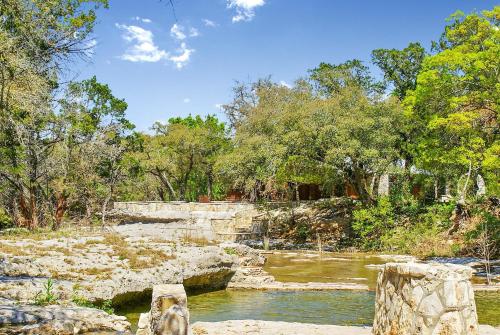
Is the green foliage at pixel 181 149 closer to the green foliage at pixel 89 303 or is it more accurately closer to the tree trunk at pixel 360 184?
the tree trunk at pixel 360 184

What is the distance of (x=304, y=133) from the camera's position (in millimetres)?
27203

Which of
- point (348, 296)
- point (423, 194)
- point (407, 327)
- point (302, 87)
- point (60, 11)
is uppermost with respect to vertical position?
point (302, 87)

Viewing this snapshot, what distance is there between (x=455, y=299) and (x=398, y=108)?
938 inches

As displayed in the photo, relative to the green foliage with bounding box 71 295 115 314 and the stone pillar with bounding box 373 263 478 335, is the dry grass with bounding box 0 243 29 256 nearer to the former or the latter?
the green foliage with bounding box 71 295 115 314

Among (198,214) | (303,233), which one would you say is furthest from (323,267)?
(198,214)

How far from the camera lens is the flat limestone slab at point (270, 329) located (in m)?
7.48

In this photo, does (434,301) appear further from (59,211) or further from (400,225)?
(400,225)

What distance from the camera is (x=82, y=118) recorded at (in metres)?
23.8

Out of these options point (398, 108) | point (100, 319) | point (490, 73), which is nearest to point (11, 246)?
point (100, 319)

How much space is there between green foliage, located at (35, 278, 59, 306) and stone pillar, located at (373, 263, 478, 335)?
5.69 meters

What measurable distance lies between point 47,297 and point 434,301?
245 inches

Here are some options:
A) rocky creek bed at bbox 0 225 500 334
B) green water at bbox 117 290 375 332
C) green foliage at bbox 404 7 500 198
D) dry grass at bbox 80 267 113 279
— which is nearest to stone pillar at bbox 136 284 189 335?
rocky creek bed at bbox 0 225 500 334

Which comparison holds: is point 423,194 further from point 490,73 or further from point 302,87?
point 490,73

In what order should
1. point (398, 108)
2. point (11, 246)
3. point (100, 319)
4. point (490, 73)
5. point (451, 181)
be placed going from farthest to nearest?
point (451, 181)
point (398, 108)
point (490, 73)
point (11, 246)
point (100, 319)
